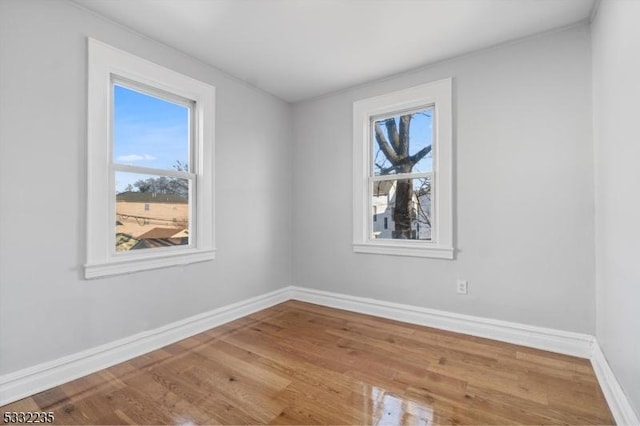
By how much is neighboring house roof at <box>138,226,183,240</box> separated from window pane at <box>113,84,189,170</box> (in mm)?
534

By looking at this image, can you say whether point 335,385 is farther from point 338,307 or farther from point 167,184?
point 167,184

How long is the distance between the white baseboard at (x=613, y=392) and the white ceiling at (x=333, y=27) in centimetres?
237

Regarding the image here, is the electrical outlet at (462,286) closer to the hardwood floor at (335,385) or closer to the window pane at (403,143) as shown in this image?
the hardwood floor at (335,385)

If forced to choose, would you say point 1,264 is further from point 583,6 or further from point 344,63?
point 583,6

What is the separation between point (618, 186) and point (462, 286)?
1.37 metres

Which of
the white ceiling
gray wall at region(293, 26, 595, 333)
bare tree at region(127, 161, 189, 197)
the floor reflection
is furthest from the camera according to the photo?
bare tree at region(127, 161, 189, 197)

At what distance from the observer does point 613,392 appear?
1660mm

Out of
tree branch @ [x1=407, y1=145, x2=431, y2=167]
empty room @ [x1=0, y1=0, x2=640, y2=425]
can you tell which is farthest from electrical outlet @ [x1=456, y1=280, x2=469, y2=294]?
tree branch @ [x1=407, y1=145, x2=431, y2=167]

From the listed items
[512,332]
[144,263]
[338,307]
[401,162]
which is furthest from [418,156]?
[144,263]

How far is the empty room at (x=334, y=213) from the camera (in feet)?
5.72

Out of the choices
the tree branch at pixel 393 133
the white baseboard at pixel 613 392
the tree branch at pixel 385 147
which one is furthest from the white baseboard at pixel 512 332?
the tree branch at pixel 393 133

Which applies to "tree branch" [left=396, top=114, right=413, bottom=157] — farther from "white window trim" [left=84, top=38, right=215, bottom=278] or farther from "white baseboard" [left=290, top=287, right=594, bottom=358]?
"white window trim" [left=84, top=38, right=215, bottom=278]

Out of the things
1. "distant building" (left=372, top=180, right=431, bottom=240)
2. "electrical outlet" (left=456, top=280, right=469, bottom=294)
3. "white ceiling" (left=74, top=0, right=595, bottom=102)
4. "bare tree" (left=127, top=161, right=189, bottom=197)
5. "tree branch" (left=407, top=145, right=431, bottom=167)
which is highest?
"white ceiling" (left=74, top=0, right=595, bottom=102)

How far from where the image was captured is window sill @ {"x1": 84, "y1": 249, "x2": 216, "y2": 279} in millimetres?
2105
